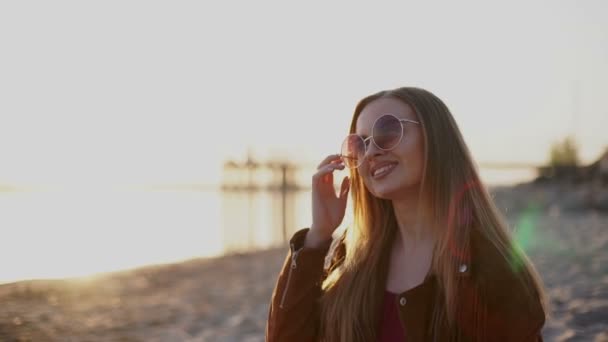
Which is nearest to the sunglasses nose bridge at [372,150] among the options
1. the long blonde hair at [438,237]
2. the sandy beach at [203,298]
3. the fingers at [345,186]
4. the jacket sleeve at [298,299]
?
the long blonde hair at [438,237]

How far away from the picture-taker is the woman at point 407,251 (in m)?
1.76

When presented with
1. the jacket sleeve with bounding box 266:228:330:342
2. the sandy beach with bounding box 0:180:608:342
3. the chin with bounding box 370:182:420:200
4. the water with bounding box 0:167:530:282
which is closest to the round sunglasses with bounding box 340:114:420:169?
the chin with bounding box 370:182:420:200

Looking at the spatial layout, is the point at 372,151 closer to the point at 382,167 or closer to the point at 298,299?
the point at 382,167

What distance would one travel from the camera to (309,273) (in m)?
2.13

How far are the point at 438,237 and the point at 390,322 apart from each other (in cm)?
30

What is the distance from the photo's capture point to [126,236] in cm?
1531

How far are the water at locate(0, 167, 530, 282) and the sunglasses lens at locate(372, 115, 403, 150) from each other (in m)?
7.36

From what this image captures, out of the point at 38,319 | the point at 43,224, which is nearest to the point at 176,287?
the point at 38,319

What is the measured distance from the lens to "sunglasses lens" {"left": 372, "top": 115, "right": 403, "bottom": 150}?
1990mm

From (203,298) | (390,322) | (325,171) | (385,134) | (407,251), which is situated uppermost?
(385,134)

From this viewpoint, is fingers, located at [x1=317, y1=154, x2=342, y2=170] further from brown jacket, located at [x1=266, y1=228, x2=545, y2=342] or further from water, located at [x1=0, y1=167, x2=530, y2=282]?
water, located at [x1=0, y1=167, x2=530, y2=282]

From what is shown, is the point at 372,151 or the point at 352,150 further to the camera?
the point at 352,150

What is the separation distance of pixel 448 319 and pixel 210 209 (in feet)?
78.7

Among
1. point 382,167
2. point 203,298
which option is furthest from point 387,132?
point 203,298
